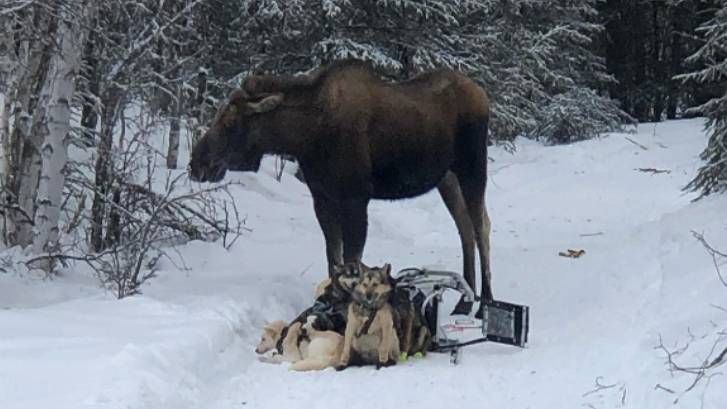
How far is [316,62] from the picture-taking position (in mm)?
15914

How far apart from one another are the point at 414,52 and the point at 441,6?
0.85 metres

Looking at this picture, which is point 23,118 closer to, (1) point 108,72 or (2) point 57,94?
(2) point 57,94

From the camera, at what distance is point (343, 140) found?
27.6 feet

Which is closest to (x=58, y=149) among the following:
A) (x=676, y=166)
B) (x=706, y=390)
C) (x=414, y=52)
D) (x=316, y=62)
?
(x=706, y=390)

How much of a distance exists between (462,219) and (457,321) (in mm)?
2085

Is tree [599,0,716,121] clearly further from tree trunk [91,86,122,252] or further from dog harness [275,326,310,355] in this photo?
dog harness [275,326,310,355]

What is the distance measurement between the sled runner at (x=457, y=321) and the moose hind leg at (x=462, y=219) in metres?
1.56

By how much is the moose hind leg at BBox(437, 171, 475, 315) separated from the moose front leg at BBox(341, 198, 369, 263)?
1389 millimetres

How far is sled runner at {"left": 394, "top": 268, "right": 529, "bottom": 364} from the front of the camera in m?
7.25

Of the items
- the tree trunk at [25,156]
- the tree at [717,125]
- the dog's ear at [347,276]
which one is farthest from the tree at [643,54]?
the dog's ear at [347,276]

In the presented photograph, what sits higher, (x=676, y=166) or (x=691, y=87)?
(x=691, y=87)

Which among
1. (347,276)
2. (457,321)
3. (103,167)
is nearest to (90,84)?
(103,167)

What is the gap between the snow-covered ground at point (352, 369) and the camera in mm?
5605

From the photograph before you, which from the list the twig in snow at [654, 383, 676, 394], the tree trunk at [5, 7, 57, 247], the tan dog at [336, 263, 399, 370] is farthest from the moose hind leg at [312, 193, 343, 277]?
the twig in snow at [654, 383, 676, 394]
